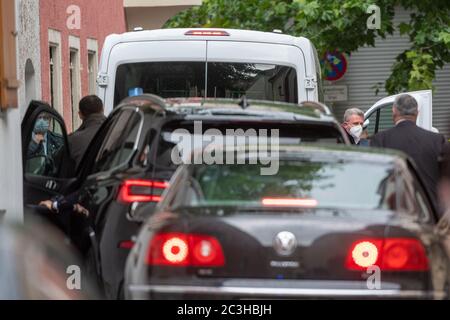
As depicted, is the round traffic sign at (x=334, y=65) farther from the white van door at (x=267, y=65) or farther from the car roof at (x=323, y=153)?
the car roof at (x=323, y=153)

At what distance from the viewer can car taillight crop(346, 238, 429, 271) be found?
7641 mm

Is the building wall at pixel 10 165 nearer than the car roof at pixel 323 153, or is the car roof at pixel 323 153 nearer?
the car roof at pixel 323 153

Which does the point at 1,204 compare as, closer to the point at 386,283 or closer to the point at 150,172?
the point at 150,172

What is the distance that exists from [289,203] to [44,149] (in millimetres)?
6165

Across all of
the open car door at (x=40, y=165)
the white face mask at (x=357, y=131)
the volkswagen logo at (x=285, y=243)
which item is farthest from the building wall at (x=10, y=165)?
the volkswagen logo at (x=285, y=243)

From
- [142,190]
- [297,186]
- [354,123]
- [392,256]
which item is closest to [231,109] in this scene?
[142,190]

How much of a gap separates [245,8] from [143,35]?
55.5ft

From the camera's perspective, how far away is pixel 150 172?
30.3ft

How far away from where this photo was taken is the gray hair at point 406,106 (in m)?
12.9

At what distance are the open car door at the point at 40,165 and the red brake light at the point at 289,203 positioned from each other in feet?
11.7

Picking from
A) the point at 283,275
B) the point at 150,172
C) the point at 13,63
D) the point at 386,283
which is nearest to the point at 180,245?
the point at 283,275

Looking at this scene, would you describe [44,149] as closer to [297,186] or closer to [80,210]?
[80,210]

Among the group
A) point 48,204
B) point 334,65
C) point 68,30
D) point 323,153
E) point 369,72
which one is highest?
point 68,30

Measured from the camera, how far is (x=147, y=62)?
13742 mm
